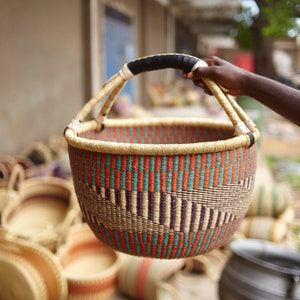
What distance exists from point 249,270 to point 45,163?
239 centimetres

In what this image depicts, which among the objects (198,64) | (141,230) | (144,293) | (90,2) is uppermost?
(90,2)

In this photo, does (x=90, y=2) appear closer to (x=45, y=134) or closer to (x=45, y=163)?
(x=45, y=134)

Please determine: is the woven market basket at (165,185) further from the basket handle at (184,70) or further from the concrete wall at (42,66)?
the concrete wall at (42,66)

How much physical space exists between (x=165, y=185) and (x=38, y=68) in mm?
4170

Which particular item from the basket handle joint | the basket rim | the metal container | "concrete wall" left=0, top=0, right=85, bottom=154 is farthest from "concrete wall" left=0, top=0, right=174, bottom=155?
the basket rim

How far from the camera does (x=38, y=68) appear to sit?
4734 millimetres

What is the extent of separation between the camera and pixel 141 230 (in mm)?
905

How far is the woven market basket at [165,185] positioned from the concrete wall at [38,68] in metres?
3.30

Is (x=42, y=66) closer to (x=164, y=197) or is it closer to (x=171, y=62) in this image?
(x=171, y=62)

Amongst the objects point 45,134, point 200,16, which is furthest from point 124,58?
point 200,16

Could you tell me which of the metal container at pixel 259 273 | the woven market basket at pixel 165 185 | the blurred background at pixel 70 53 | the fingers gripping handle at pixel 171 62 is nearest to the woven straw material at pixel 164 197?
the woven market basket at pixel 165 185

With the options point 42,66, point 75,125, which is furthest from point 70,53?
point 75,125

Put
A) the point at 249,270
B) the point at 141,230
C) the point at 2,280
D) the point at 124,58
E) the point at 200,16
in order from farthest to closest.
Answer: the point at 200,16, the point at 124,58, the point at 2,280, the point at 249,270, the point at 141,230

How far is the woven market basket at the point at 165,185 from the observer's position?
0.85 metres
